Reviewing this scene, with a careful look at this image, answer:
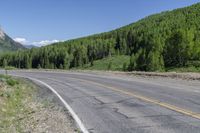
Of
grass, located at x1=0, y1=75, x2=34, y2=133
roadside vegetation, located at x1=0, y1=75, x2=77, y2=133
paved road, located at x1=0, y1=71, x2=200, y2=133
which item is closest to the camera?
paved road, located at x1=0, y1=71, x2=200, y2=133

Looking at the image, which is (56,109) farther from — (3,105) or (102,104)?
(3,105)

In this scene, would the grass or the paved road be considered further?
the grass

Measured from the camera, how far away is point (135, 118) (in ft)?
33.6

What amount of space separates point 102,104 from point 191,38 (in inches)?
2409

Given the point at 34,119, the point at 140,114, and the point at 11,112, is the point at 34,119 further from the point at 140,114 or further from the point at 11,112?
the point at 140,114

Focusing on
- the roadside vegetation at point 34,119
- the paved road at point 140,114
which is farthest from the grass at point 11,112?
the paved road at point 140,114

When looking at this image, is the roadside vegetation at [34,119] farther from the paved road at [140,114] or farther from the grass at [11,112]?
the paved road at [140,114]

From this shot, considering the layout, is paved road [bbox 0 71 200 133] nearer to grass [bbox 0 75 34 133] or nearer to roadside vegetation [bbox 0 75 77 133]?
roadside vegetation [bbox 0 75 77 133]

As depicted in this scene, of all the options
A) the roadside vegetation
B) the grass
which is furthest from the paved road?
the grass

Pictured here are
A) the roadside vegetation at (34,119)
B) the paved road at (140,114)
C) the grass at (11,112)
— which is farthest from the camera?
the grass at (11,112)

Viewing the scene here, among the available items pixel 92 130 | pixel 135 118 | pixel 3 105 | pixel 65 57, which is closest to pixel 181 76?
pixel 3 105

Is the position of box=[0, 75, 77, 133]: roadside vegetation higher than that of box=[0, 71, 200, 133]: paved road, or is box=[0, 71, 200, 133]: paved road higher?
box=[0, 71, 200, 133]: paved road

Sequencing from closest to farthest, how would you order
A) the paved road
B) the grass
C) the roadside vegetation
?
1. the paved road
2. the roadside vegetation
3. the grass

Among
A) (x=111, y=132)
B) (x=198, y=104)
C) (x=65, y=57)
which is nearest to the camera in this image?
(x=111, y=132)
